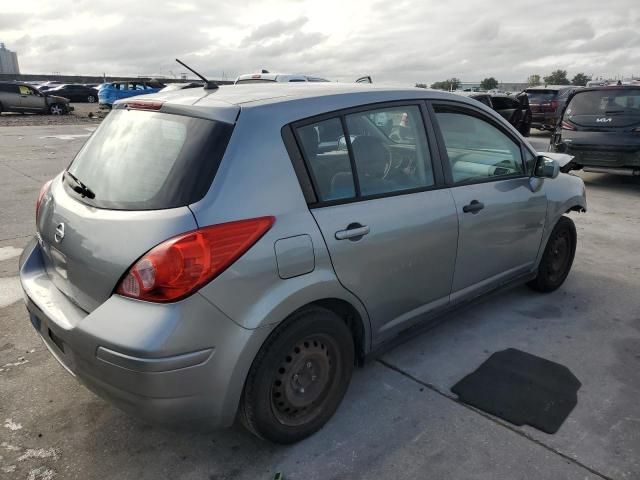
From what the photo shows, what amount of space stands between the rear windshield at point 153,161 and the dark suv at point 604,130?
820cm

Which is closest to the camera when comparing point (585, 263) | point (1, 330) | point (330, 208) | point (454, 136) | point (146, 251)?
point (146, 251)

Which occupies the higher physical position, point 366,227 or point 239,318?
point 366,227

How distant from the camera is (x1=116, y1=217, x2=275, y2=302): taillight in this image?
1942 mm

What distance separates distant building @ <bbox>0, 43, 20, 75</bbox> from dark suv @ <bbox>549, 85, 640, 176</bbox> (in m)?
85.5

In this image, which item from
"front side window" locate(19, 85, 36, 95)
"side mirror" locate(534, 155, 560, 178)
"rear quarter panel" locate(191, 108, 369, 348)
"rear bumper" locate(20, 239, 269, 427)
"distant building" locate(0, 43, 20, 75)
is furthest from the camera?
"distant building" locate(0, 43, 20, 75)

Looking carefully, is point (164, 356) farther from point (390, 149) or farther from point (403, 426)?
point (390, 149)

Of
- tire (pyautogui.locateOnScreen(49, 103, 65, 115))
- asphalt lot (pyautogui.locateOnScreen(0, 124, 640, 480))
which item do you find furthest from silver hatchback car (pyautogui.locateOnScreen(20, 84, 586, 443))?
tire (pyautogui.locateOnScreen(49, 103, 65, 115))

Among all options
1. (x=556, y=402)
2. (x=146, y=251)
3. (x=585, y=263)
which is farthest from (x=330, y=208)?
(x=585, y=263)

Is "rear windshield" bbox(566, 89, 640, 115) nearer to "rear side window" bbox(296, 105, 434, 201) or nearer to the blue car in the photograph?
"rear side window" bbox(296, 105, 434, 201)

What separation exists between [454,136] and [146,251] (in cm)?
208

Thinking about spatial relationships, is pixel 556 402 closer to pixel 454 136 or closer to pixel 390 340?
pixel 390 340

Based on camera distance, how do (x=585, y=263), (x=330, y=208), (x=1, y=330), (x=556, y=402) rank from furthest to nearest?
(x=585, y=263) < (x=1, y=330) < (x=556, y=402) < (x=330, y=208)

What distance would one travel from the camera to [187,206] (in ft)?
6.63

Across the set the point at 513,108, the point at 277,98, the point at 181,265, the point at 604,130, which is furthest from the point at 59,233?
the point at 513,108
